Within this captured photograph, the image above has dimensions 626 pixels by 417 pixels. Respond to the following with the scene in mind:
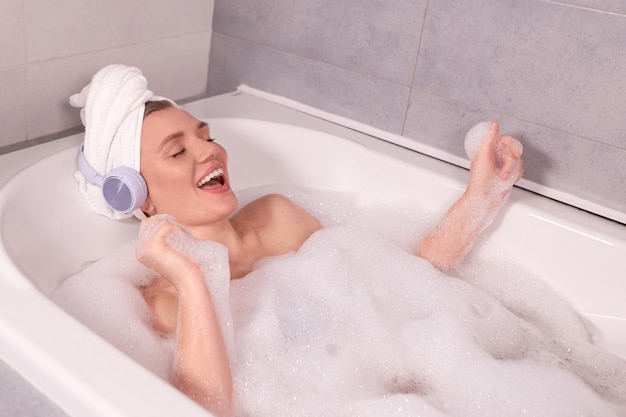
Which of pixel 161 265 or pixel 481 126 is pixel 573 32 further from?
pixel 161 265

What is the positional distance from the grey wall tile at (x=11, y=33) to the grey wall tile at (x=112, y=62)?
0.05 m

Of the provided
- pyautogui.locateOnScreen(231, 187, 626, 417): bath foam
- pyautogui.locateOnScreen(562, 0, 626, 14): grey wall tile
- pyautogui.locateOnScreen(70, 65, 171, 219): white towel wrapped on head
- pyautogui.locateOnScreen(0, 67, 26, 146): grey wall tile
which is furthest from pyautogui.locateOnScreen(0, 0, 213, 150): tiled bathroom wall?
pyautogui.locateOnScreen(562, 0, 626, 14): grey wall tile

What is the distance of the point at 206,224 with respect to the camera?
1380mm

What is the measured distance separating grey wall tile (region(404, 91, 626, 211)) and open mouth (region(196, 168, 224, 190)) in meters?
0.60

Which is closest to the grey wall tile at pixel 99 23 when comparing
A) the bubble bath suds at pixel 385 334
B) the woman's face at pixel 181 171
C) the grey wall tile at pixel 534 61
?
the woman's face at pixel 181 171

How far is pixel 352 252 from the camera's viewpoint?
1527 mm

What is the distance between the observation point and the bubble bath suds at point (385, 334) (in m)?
1.17

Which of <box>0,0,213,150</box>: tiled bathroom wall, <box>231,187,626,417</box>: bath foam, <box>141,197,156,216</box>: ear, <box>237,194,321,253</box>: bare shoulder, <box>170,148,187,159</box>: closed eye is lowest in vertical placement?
<box>231,187,626,417</box>: bath foam

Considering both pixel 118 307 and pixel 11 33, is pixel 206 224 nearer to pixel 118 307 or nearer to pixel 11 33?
pixel 118 307

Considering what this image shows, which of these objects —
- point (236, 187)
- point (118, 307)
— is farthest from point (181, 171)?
point (236, 187)

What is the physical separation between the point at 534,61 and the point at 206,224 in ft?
2.63

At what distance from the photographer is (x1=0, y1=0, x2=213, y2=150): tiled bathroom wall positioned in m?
1.50

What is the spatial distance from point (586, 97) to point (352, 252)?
→ 60 centimetres

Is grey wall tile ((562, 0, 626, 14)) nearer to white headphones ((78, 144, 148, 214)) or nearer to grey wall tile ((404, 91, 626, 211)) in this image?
grey wall tile ((404, 91, 626, 211))
